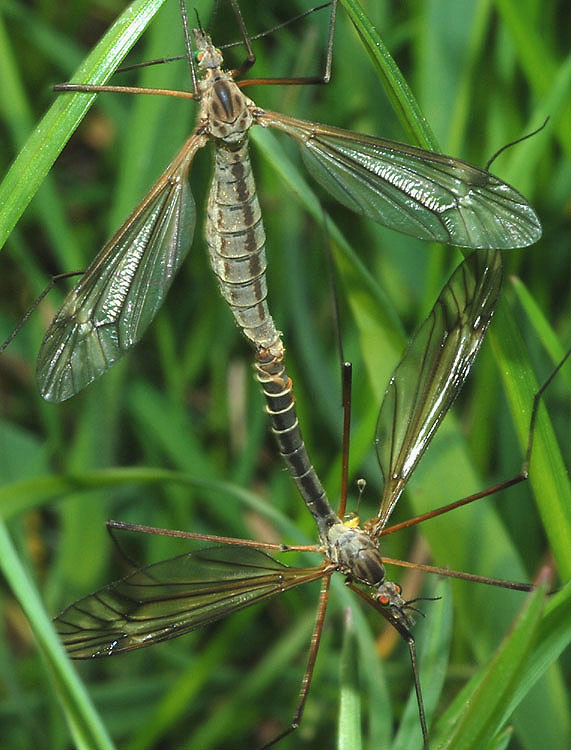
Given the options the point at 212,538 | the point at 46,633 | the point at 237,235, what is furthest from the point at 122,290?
the point at 46,633

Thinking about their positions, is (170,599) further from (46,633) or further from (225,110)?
(225,110)

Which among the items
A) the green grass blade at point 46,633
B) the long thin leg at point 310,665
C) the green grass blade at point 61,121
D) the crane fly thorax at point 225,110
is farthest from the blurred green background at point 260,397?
the green grass blade at point 46,633

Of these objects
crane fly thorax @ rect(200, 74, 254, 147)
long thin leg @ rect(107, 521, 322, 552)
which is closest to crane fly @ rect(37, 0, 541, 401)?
crane fly thorax @ rect(200, 74, 254, 147)

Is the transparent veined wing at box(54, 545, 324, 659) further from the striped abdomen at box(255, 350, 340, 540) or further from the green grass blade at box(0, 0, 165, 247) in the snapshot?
the green grass blade at box(0, 0, 165, 247)

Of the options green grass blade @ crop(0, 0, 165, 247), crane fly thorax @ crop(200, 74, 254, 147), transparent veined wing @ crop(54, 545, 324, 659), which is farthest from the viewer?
crane fly thorax @ crop(200, 74, 254, 147)

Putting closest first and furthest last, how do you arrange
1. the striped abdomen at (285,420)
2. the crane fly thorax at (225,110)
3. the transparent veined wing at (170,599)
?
the transparent veined wing at (170,599) → the crane fly thorax at (225,110) → the striped abdomen at (285,420)

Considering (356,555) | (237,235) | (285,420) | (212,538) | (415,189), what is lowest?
(356,555)

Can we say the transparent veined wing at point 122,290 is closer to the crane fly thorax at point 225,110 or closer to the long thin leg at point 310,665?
the crane fly thorax at point 225,110
